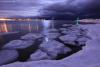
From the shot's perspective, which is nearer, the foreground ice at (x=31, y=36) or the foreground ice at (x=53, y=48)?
the foreground ice at (x=53, y=48)

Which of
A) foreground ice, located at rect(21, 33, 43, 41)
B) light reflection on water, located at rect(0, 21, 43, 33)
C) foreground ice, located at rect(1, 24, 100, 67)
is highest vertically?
light reflection on water, located at rect(0, 21, 43, 33)

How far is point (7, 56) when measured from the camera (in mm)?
1799

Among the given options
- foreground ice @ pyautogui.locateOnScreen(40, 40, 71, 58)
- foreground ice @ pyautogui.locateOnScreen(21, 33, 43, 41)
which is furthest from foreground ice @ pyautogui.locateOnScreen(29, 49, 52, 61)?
foreground ice @ pyautogui.locateOnScreen(21, 33, 43, 41)

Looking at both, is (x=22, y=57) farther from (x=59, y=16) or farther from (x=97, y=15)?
(x=97, y=15)

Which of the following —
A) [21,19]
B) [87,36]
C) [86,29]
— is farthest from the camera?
[21,19]

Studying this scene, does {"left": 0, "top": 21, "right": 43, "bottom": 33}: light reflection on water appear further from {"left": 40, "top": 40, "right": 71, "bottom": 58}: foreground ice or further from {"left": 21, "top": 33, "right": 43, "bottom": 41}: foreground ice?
{"left": 40, "top": 40, "right": 71, "bottom": 58}: foreground ice

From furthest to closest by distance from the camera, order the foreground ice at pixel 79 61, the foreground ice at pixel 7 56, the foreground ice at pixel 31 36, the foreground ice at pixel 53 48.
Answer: the foreground ice at pixel 31 36, the foreground ice at pixel 53 48, the foreground ice at pixel 7 56, the foreground ice at pixel 79 61

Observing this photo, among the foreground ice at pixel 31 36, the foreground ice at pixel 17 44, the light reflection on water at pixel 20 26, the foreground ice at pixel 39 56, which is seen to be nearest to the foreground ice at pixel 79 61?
the foreground ice at pixel 39 56

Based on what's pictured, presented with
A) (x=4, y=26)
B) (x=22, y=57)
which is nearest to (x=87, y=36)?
(x=22, y=57)

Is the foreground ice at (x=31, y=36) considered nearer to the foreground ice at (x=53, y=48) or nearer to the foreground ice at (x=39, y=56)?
the foreground ice at (x=53, y=48)

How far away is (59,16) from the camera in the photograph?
3332 mm

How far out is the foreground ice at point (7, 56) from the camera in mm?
1707

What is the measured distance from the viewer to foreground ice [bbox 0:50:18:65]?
1.71 meters

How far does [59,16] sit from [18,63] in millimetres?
1866
